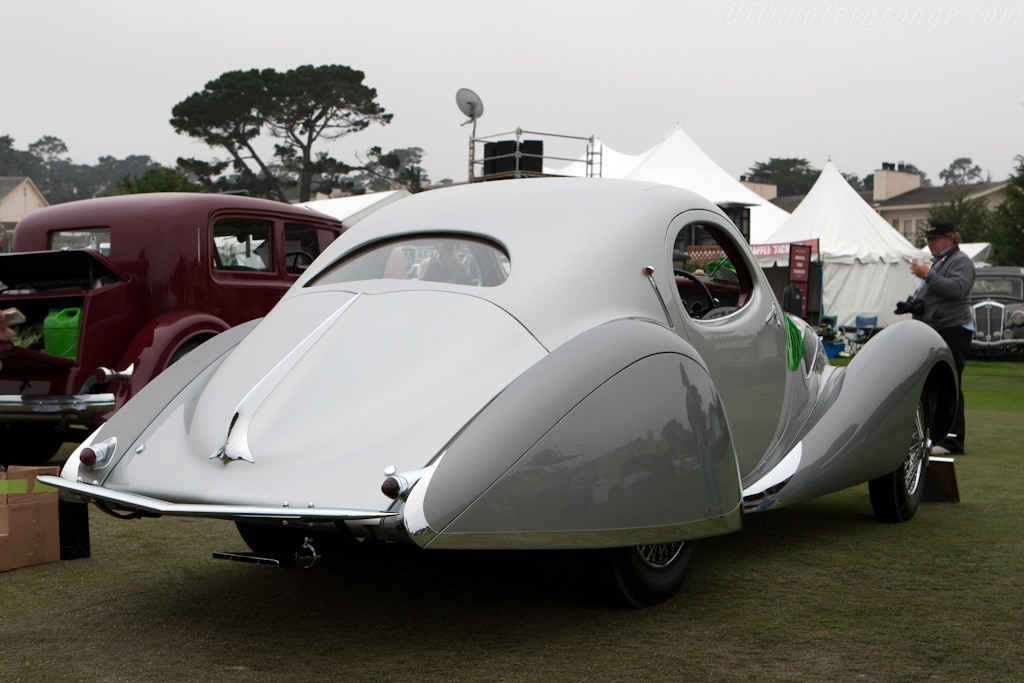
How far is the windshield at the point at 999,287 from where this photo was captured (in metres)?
21.9

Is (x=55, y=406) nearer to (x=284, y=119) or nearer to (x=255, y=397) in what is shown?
(x=255, y=397)

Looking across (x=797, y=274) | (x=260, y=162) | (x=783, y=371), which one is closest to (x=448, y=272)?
(x=783, y=371)

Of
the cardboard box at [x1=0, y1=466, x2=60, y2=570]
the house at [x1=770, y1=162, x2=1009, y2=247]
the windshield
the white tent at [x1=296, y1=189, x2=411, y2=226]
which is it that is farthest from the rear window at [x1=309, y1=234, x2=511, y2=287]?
the house at [x1=770, y1=162, x2=1009, y2=247]

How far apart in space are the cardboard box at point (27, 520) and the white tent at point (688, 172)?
2091cm

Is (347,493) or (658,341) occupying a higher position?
(658,341)

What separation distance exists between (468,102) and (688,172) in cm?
1321

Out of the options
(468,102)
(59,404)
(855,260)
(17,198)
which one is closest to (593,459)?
(59,404)

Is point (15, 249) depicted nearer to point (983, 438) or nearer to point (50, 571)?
point (50, 571)

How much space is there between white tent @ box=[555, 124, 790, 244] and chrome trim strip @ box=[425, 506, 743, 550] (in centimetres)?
2181

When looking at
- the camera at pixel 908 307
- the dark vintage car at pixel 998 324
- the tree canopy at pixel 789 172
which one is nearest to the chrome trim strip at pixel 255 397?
the camera at pixel 908 307

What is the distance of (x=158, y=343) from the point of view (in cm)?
716

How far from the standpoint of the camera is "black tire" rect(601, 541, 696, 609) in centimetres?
381

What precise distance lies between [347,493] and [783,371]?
2508 mm

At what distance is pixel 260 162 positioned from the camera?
52312 millimetres
